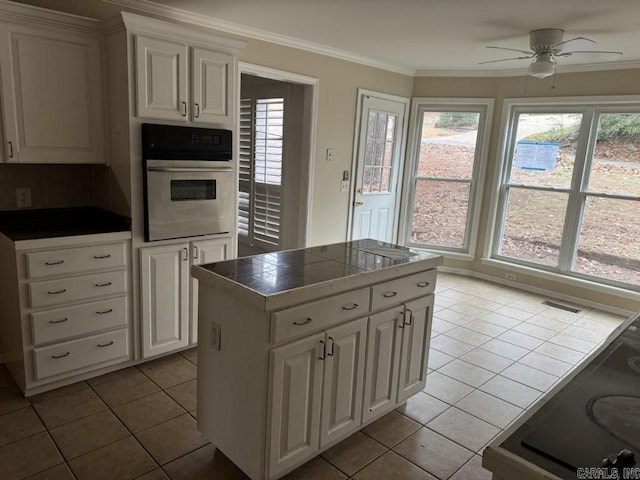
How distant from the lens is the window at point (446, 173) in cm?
545

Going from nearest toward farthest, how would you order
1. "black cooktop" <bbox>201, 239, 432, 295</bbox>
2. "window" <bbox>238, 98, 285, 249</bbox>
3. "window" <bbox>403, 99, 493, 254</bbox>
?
1. "black cooktop" <bbox>201, 239, 432, 295</bbox>
2. "window" <bbox>238, 98, 285, 249</bbox>
3. "window" <bbox>403, 99, 493, 254</bbox>

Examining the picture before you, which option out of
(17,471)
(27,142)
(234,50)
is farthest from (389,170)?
(17,471)

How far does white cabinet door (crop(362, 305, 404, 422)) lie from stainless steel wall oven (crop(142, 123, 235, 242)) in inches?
58.0

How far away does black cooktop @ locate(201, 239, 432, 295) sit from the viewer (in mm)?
1942

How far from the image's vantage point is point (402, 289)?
238 centimetres

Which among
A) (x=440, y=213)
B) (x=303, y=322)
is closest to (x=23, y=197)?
(x=303, y=322)

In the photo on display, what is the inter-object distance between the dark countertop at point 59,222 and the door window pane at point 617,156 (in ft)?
14.6

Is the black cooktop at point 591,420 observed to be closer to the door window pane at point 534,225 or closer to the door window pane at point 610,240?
the door window pane at point 610,240

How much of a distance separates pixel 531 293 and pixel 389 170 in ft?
6.95

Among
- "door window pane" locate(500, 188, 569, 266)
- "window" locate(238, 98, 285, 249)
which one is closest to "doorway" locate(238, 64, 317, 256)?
"window" locate(238, 98, 285, 249)

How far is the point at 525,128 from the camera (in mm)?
5145

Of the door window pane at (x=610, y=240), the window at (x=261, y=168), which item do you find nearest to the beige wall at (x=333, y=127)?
the window at (x=261, y=168)

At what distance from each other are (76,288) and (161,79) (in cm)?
135

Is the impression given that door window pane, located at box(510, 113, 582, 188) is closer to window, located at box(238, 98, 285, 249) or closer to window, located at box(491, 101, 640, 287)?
window, located at box(491, 101, 640, 287)
